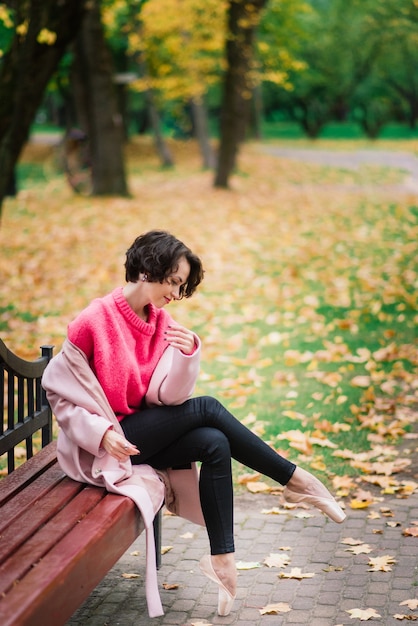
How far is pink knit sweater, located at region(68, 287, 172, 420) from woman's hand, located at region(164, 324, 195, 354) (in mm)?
130

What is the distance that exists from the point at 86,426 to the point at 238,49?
18025 millimetres

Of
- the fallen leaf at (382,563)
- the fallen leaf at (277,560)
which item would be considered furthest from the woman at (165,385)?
the fallen leaf at (382,563)

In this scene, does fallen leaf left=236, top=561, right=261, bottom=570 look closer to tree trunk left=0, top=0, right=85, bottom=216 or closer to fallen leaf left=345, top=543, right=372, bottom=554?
fallen leaf left=345, top=543, right=372, bottom=554

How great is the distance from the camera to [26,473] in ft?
12.5

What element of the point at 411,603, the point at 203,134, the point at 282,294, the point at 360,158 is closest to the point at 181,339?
the point at 411,603

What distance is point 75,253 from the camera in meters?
13.5

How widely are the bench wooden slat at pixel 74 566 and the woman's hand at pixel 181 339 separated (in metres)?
0.63

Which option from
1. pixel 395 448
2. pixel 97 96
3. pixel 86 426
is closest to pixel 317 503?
pixel 86 426

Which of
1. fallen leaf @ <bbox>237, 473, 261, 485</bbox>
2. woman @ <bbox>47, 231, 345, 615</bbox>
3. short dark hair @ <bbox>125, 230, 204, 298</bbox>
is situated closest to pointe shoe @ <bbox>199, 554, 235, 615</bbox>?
woman @ <bbox>47, 231, 345, 615</bbox>

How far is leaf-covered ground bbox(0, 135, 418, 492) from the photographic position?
6234mm

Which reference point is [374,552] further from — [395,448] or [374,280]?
[374,280]

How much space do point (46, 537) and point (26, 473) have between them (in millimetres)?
742

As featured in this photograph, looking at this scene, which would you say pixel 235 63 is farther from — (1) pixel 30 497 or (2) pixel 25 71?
(1) pixel 30 497

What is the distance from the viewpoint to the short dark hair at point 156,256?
12.0ft
